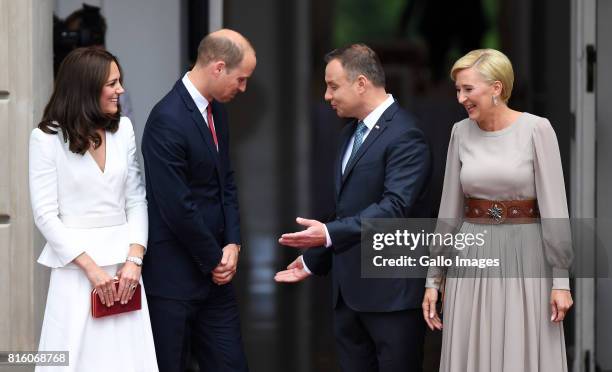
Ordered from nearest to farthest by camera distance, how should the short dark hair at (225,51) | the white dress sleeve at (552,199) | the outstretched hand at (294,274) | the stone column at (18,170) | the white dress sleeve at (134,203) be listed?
1. the white dress sleeve at (552,199)
2. the white dress sleeve at (134,203)
3. the short dark hair at (225,51)
4. the outstretched hand at (294,274)
5. the stone column at (18,170)

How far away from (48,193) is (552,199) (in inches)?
73.0

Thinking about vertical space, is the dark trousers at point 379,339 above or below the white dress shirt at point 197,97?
below

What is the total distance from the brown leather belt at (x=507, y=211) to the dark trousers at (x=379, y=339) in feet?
1.75

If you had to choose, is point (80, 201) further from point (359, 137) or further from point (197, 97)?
point (359, 137)

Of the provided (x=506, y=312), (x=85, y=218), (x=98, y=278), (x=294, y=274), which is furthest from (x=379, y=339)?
(x=85, y=218)

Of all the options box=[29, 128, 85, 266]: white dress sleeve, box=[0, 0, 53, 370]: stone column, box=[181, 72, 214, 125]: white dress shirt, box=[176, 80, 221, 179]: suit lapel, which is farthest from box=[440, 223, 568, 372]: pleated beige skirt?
box=[0, 0, 53, 370]: stone column

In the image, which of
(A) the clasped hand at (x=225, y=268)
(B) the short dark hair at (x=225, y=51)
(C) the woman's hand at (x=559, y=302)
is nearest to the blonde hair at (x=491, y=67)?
(C) the woman's hand at (x=559, y=302)

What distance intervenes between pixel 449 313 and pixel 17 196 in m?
2.16

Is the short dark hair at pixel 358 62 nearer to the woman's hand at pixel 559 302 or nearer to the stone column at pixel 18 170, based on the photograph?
the woman's hand at pixel 559 302

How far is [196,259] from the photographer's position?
180 inches

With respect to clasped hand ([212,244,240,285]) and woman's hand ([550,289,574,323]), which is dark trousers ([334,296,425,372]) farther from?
woman's hand ([550,289,574,323])

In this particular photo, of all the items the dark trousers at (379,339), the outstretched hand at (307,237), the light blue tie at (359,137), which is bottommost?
the dark trousers at (379,339)

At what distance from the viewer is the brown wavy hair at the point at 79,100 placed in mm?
4266

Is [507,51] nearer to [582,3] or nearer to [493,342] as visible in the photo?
[582,3]
